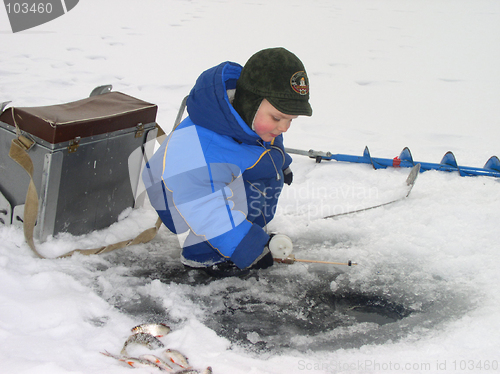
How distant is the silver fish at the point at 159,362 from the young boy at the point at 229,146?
22.4 inches

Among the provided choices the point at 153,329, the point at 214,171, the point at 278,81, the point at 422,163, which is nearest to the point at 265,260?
the point at 214,171

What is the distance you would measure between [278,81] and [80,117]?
98 cm

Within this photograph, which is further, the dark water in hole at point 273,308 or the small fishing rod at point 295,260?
the small fishing rod at point 295,260

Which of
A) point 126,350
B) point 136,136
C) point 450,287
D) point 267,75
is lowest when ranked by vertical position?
point 126,350

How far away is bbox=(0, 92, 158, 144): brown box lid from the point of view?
1.98 metres

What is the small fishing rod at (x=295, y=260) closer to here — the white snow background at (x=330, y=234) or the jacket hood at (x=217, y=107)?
the white snow background at (x=330, y=234)

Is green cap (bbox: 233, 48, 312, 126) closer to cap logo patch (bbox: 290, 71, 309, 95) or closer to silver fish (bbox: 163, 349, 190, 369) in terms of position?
cap logo patch (bbox: 290, 71, 309, 95)

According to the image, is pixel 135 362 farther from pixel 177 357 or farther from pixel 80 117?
pixel 80 117

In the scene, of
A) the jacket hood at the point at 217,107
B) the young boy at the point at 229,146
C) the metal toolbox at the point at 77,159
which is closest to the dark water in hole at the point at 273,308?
the young boy at the point at 229,146

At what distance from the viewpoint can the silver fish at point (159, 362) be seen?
1568 mm

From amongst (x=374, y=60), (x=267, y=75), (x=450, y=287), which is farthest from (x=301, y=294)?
(x=374, y=60)

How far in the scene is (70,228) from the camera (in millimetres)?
2270

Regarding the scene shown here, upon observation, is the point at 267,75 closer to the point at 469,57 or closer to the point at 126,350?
the point at 126,350

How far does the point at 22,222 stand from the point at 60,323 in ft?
2.40
